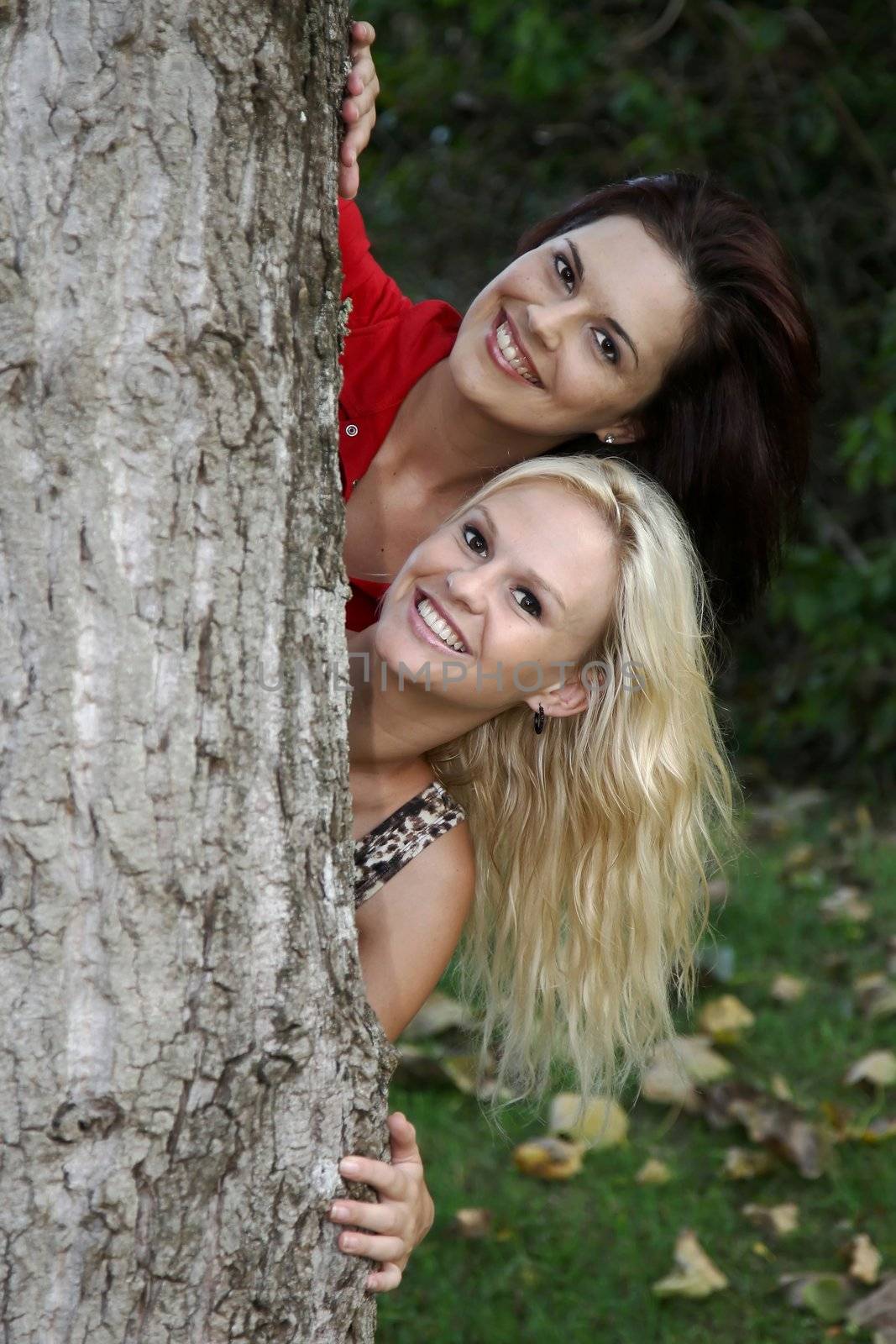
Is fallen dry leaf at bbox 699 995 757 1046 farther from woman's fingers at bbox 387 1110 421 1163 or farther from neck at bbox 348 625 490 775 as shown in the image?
woman's fingers at bbox 387 1110 421 1163

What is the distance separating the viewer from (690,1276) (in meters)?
2.51

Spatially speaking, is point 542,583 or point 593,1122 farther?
point 593,1122

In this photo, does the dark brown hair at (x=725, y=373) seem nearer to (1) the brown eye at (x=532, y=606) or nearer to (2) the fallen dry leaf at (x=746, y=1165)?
(1) the brown eye at (x=532, y=606)

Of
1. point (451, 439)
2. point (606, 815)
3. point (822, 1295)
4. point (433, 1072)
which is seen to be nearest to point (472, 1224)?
point (433, 1072)

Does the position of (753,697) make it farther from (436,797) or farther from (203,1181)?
(203,1181)

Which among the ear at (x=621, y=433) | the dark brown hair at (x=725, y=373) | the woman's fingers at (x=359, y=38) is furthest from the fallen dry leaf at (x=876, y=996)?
the woman's fingers at (x=359, y=38)

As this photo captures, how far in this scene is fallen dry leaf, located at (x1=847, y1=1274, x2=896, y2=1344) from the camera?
238cm

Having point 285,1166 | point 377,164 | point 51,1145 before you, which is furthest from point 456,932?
point 377,164

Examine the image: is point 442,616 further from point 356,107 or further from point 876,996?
point 876,996

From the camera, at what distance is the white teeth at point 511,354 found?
2172mm

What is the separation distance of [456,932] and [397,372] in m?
1.00

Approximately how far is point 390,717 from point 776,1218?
137 centimetres

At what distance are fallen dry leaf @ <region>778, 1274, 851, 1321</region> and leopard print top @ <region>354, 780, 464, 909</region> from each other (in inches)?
44.2

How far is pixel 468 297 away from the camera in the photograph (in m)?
5.85
